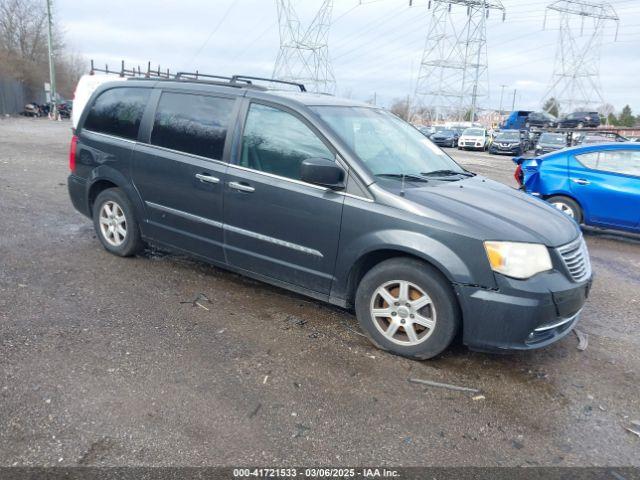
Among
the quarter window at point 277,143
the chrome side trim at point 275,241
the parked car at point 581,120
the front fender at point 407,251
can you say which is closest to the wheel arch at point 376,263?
the front fender at point 407,251

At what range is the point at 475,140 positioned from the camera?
34562mm

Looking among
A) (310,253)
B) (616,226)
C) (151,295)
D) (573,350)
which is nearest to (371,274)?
(310,253)

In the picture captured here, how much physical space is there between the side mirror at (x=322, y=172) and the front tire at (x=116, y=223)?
2.33 meters

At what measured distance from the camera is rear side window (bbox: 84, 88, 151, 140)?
5.28m

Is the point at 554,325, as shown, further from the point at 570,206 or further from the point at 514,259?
the point at 570,206

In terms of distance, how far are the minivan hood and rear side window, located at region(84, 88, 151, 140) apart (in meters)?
2.86

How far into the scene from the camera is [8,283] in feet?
15.5

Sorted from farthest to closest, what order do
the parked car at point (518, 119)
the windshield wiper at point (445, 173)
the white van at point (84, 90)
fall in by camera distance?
the parked car at point (518, 119)
the white van at point (84, 90)
the windshield wiper at point (445, 173)

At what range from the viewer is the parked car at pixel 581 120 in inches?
1487

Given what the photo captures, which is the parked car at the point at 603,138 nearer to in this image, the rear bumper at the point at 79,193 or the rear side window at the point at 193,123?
the rear side window at the point at 193,123

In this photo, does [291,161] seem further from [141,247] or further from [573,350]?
[573,350]

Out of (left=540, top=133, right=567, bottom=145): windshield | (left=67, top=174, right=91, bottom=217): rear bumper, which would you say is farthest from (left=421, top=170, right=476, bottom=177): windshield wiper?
(left=540, top=133, right=567, bottom=145): windshield

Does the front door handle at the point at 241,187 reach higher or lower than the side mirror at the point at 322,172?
lower

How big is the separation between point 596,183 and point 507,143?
2504 centimetres
